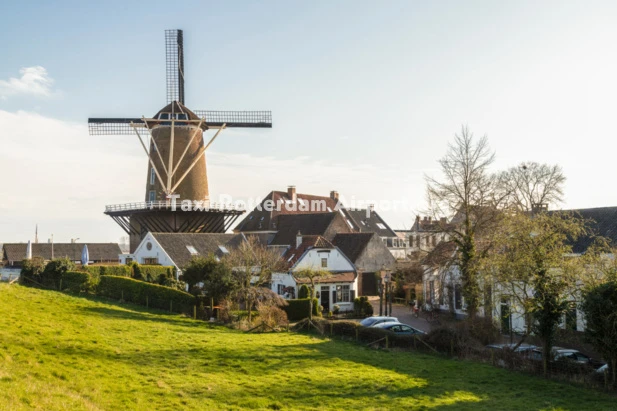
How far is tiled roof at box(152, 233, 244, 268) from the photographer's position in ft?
148

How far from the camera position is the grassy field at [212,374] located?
43.4 feet

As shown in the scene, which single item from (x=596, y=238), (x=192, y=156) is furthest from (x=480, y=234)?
(x=192, y=156)

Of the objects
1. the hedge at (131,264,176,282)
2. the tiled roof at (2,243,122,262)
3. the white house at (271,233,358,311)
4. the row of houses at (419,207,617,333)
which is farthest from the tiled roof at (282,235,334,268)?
the tiled roof at (2,243,122,262)

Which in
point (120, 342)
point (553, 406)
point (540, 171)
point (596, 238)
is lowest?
point (553, 406)

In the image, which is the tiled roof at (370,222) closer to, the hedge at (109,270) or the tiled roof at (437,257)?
the hedge at (109,270)

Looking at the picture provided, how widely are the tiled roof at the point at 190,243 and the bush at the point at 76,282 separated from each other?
1085 cm

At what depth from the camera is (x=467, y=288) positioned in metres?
27.2

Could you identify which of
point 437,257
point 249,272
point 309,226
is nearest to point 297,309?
point 249,272

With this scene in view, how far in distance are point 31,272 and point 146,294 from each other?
7984 mm

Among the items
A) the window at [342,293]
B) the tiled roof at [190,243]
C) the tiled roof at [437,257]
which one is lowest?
the window at [342,293]

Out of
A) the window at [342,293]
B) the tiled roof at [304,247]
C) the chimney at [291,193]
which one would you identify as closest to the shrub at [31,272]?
the tiled roof at [304,247]

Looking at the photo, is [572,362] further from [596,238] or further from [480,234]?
[596,238]

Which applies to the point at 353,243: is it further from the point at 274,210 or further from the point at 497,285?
the point at 497,285

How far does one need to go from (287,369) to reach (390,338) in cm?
765
